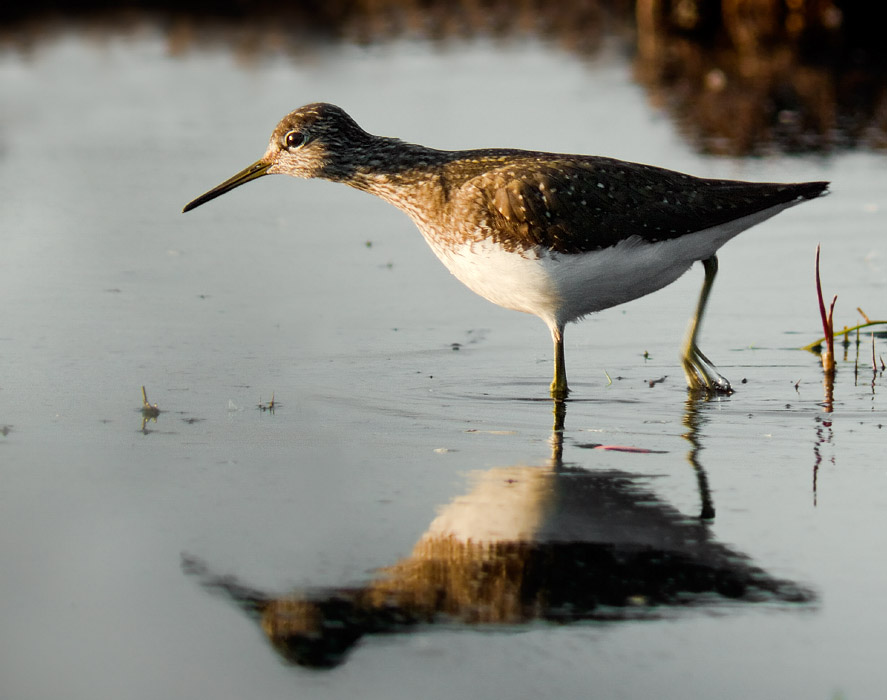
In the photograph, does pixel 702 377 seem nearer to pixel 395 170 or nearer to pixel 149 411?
pixel 395 170

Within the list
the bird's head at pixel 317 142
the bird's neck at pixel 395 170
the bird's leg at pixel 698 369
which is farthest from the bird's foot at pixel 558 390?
the bird's head at pixel 317 142

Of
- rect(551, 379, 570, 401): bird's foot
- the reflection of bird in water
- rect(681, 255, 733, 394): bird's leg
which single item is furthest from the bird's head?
rect(681, 255, 733, 394): bird's leg

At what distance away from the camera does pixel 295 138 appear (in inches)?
323

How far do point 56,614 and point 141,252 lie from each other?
6.60 meters

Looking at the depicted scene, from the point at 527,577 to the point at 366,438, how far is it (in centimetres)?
190

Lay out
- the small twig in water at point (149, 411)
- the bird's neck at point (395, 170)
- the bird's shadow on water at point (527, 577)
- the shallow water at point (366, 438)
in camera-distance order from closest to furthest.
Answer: the shallow water at point (366, 438)
the bird's shadow on water at point (527, 577)
the small twig in water at point (149, 411)
the bird's neck at point (395, 170)

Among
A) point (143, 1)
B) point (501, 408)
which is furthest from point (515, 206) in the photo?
point (143, 1)

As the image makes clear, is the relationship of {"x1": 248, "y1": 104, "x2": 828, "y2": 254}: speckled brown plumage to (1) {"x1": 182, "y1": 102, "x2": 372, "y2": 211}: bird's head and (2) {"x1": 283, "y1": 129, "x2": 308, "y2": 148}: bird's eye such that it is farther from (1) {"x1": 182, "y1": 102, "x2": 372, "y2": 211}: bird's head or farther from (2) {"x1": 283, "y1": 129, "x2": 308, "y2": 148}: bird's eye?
(2) {"x1": 283, "y1": 129, "x2": 308, "y2": 148}: bird's eye

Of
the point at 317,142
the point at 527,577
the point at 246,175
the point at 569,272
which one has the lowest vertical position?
the point at 527,577

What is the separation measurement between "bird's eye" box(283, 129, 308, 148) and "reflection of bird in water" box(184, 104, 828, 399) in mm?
583

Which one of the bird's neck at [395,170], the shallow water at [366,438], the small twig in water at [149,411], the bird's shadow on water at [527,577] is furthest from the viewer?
the bird's neck at [395,170]

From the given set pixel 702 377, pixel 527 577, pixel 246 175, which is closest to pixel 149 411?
pixel 246 175

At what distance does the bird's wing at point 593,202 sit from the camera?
7.22 m

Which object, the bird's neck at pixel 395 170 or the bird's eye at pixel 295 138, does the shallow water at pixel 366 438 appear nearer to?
the bird's neck at pixel 395 170
